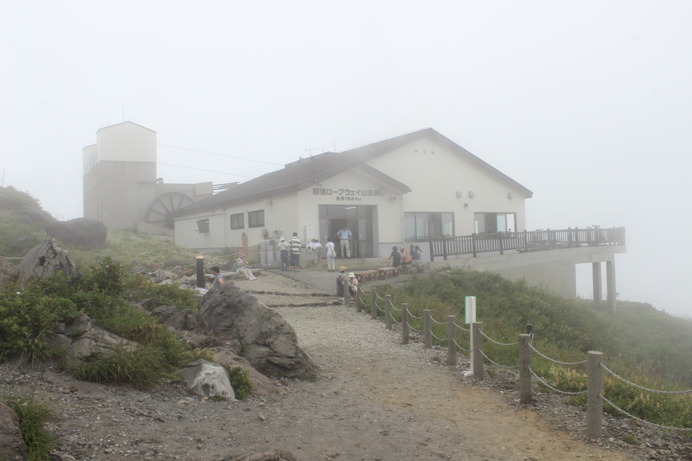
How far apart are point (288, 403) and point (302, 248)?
623 inches

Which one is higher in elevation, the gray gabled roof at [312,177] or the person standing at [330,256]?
the gray gabled roof at [312,177]

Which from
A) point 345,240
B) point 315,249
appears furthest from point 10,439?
point 345,240

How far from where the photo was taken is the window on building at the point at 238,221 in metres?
27.4

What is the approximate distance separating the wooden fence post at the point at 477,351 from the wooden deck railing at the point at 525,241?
553 inches

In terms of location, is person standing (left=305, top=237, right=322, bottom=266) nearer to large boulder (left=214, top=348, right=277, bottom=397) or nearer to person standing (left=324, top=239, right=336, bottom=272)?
person standing (left=324, top=239, right=336, bottom=272)

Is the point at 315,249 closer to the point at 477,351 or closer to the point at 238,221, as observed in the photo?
the point at 238,221

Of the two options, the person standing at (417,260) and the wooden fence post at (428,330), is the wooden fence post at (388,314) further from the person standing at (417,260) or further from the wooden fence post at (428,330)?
the person standing at (417,260)

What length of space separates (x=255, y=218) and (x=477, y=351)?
61.0 ft

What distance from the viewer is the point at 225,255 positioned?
87.8ft

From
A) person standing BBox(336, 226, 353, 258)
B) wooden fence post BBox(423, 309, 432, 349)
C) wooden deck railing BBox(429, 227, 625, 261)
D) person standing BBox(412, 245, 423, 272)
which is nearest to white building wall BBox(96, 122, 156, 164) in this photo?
person standing BBox(336, 226, 353, 258)

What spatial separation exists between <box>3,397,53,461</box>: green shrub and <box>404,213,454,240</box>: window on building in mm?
23262

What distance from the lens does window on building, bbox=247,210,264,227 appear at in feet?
84.5

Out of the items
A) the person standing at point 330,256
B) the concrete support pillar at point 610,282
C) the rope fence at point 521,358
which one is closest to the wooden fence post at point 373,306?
the rope fence at point 521,358

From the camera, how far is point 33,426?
14.7ft
